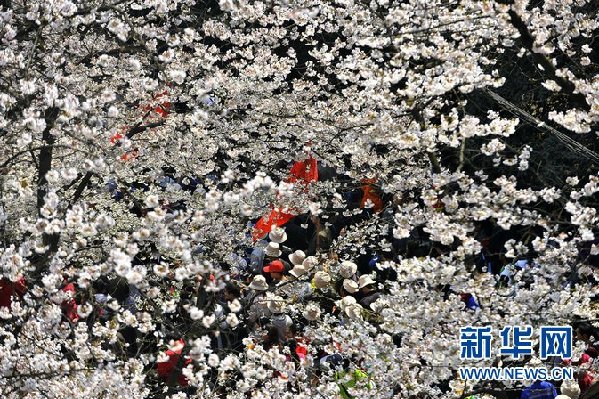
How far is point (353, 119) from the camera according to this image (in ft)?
20.2

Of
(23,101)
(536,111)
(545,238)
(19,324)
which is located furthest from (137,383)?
(536,111)

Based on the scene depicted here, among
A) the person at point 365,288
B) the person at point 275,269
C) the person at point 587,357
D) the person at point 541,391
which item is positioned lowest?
the person at point 541,391

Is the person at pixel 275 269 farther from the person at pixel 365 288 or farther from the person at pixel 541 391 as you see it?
the person at pixel 541 391

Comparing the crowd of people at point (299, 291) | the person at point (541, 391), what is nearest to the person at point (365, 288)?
the crowd of people at point (299, 291)

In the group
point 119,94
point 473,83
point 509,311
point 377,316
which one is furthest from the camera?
point 119,94

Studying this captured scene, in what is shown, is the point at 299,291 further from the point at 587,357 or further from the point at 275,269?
the point at 587,357

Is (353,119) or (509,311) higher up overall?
(353,119)

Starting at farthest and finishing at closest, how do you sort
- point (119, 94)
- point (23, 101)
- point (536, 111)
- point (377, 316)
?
point (536, 111), point (119, 94), point (377, 316), point (23, 101)

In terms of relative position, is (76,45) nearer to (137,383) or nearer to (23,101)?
(23,101)

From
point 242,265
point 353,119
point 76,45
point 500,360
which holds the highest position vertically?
point 76,45

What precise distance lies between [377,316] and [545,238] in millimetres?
2021

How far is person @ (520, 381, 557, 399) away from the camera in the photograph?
18.5ft

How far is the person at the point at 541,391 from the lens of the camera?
221 inches

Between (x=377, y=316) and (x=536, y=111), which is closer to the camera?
(x=377, y=316)
